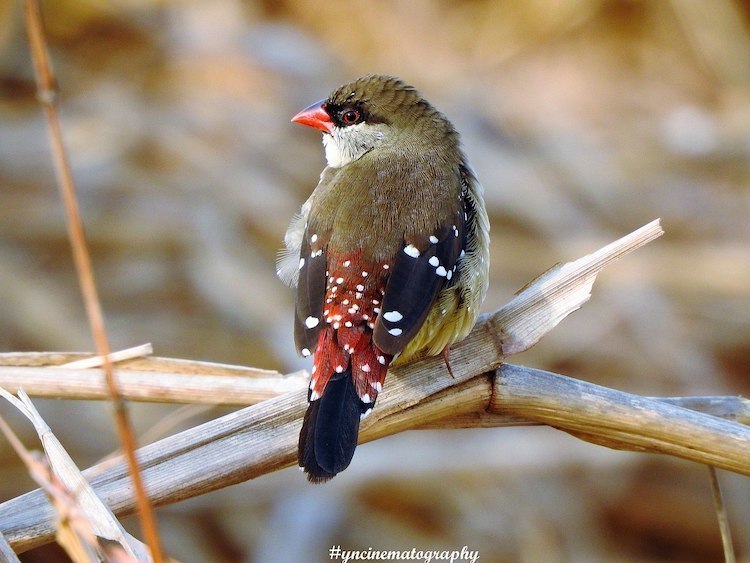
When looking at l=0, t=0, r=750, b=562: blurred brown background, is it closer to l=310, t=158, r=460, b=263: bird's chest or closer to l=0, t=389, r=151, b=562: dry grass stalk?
l=310, t=158, r=460, b=263: bird's chest

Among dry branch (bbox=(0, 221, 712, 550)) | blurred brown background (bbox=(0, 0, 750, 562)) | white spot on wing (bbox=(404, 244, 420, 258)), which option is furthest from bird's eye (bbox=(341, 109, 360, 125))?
blurred brown background (bbox=(0, 0, 750, 562))

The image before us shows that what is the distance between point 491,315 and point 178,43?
440cm

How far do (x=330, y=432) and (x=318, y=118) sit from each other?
138 centimetres

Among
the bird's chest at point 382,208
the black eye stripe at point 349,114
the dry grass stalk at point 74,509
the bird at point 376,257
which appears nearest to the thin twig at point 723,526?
the bird at point 376,257

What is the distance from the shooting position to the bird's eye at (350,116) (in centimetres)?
303

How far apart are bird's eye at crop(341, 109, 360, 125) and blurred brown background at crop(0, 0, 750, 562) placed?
1943 mm

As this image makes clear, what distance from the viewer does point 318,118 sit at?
10.2 ft

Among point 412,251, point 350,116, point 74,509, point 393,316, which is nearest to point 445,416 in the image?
point 393,316

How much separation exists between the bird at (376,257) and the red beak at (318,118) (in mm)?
39

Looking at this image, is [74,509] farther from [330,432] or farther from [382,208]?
[382,208]

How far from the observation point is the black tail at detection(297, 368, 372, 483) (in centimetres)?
196

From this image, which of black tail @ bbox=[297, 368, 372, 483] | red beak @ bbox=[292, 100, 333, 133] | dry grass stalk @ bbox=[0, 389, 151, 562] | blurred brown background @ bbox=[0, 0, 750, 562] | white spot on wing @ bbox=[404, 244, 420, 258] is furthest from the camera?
blurred brown background @ bbox=[0, 0, 750, 562]

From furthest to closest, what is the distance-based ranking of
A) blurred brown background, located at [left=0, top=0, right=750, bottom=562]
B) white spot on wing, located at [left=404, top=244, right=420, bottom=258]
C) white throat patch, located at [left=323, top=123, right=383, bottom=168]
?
blurred brown background, located at [left=0, top=0, right=750, bottom=562]
white throat patch, located at [left=323, top=123, right=383, bottom=168]
white spot on wing, located at [left=404, top=244, right=420, bottom=258]

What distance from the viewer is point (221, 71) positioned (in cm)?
662
